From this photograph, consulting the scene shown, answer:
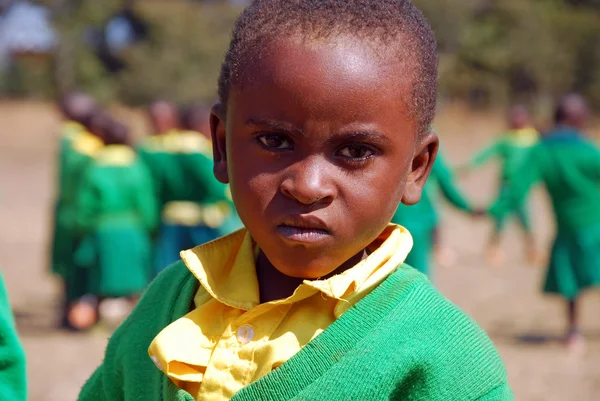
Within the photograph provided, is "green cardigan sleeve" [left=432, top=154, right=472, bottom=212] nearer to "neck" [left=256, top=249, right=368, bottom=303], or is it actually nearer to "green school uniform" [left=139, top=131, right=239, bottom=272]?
"green school uniform" [left=139, top=131, right=239, bottom=272]

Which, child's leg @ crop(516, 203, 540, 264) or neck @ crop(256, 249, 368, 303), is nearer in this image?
neck @ crop(256, 249, 368, 303)

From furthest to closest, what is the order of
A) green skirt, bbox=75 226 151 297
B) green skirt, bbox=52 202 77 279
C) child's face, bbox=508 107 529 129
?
child's face, bbox=508 107 529 129 → green skirt, bbox=52 202 77 279 → green skirt, bbox=75 226 151 297

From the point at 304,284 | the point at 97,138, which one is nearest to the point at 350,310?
the point at 304,284

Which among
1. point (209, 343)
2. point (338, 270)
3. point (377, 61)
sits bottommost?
point (209, 343)

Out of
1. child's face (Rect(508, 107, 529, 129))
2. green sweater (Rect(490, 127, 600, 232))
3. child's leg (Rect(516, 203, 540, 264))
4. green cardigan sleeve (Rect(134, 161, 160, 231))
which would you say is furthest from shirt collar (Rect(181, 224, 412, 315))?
child's face (Rect(508, 107, 529, 129))

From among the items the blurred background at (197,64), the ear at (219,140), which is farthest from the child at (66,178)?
the blurred background at (197,64)

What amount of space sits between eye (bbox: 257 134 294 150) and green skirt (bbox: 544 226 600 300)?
245 inches

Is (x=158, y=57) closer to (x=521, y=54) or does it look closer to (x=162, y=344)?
(x=521, y=54)

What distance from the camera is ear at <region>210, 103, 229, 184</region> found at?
1732 mm

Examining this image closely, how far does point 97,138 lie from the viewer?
770 centimetres

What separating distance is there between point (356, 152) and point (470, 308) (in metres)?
7.39

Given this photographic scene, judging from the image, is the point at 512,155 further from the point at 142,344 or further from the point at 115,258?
the point at 142,344

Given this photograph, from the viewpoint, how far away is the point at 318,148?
59.9 inches

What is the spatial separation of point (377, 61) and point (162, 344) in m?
0.62
